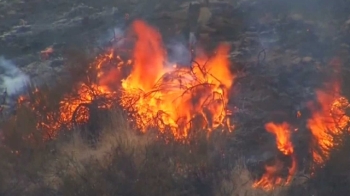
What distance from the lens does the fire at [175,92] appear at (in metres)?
9.13

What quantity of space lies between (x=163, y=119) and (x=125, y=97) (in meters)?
0.72

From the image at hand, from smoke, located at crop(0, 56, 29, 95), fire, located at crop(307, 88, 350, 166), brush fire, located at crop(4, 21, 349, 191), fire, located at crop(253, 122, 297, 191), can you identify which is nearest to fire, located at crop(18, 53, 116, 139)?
brush fire, located at crop(4, 21, 349, 191)

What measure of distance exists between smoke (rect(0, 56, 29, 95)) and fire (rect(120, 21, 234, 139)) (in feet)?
5.76

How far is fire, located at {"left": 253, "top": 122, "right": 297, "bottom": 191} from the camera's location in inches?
319

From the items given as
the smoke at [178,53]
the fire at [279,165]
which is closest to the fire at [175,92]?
the smoke at [178,53]

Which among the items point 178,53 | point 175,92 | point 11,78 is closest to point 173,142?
point 175,92

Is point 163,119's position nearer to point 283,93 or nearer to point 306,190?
point 283,93

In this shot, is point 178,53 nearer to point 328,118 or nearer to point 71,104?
point 71,104

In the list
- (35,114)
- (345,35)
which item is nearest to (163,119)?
(35,114)

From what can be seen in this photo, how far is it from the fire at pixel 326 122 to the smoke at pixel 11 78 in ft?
13.7

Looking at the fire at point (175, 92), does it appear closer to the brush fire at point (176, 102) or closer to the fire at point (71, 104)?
the brush fire at point (176, 102)

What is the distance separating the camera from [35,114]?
30.5 feet

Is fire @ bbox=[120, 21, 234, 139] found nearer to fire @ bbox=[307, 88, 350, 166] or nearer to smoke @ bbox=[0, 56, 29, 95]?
fire @ bbox=[307, 88, 350, 166]

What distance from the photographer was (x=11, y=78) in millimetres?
11375
